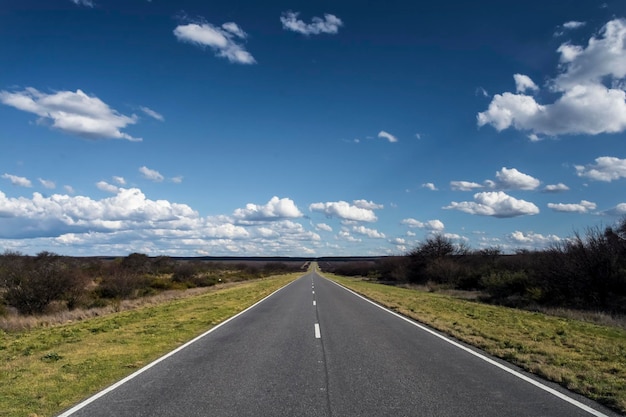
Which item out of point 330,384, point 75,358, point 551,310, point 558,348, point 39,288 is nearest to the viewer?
point 330,384

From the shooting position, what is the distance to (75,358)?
10906mm

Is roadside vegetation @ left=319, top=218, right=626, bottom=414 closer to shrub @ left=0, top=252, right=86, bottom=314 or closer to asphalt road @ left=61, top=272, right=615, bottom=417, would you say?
asphalt road @ left=61, top=272, right=615, bottom=417

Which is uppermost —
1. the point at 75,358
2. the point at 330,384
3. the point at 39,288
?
the point at 330,384

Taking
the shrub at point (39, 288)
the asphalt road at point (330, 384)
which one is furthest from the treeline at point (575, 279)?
the shrub at point (39, 288)

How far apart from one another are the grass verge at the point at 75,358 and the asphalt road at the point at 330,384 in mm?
583

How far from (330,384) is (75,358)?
6.50 m

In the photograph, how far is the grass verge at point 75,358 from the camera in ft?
24.7

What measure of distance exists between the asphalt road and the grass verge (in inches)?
22.9

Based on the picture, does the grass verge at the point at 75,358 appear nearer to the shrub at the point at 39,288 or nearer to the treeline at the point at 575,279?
the shrub at the point at 39,288

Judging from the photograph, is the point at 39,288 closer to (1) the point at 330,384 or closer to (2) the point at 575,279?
(1) the point at 330,384

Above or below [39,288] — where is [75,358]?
below

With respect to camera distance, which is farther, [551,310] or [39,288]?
[39,288]

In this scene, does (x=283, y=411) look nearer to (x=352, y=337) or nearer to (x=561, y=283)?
(x=352, y=337)

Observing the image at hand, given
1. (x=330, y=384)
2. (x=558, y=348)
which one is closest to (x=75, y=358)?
(x=330, y=384)
